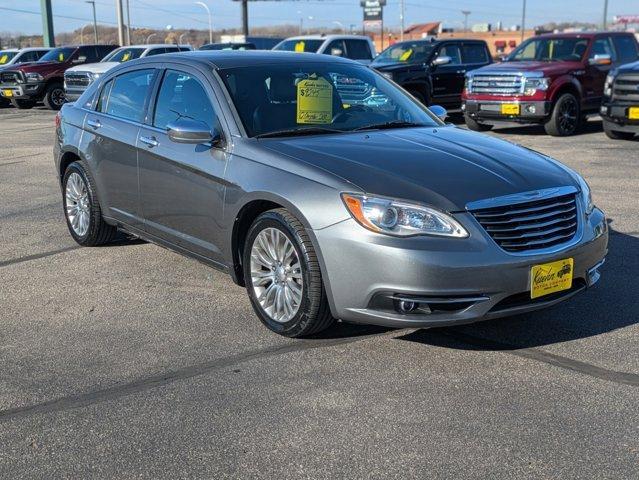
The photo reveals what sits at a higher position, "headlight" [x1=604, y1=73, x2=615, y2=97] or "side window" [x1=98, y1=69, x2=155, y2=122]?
"side window" [x1=98, y1=69, x2=155, y2=122]

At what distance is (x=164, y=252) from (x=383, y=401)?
338 centimetres

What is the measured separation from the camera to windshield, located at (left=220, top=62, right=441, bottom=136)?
5312 millimetres

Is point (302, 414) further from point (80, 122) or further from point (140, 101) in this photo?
point (80, 122)

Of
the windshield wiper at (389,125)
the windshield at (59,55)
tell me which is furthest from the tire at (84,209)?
the windshield at (59,55)

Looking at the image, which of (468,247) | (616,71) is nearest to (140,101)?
(468,247)

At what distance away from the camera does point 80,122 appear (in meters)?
6.87

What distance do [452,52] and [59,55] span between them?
1306 centimetres

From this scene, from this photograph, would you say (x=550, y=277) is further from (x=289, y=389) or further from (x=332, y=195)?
(x=289, y=389)

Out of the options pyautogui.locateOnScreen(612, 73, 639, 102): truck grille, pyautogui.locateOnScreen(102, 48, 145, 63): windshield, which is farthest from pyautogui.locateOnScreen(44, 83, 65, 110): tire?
pyautogui.locateOnScreen(612, 73, 639, 102): truck grille

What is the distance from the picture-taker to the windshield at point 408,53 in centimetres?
1767

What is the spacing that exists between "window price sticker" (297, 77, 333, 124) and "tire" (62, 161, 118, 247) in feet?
7.00

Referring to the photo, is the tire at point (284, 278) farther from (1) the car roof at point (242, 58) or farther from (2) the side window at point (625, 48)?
(2) the side window at point (625, 48)

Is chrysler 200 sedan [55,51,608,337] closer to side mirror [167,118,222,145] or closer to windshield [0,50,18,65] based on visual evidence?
side mirror [167,118,222,145]

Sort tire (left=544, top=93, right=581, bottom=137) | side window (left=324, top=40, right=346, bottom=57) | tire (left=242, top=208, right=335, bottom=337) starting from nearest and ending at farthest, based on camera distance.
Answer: tire (left=242, top=208, right=335, bottom=337) < tire (left=544, top=93, right=581, bottom=137) < side window (left=324, top=40, right=346, bottom=57)
